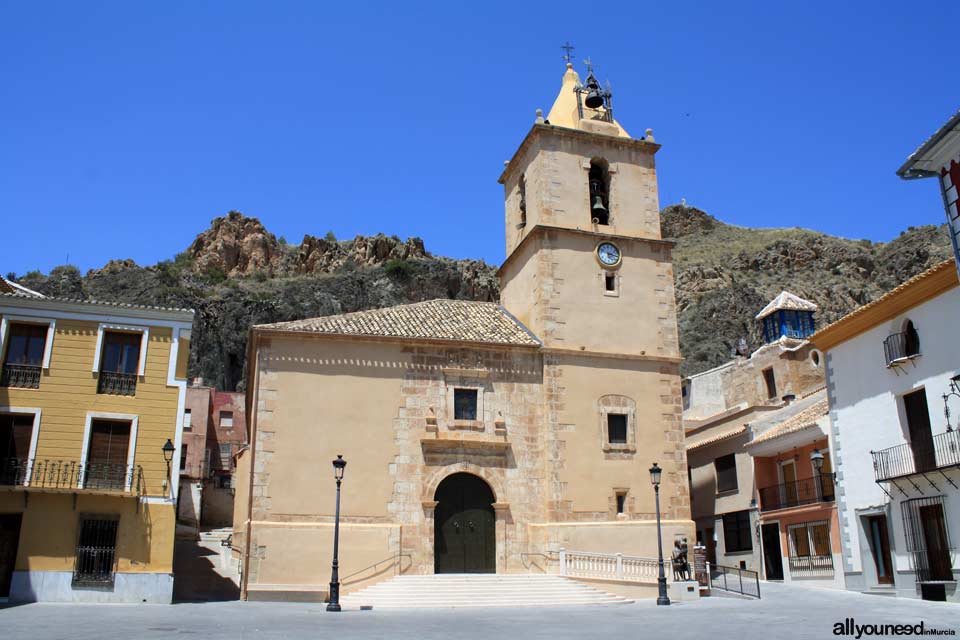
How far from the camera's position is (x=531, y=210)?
27.7 metres

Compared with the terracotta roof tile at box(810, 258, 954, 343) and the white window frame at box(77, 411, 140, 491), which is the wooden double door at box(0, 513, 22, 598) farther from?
the terracotta roof tile at box(810, 258, 954, 343)

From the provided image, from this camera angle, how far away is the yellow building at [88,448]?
60.8 ft

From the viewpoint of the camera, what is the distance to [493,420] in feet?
78.6

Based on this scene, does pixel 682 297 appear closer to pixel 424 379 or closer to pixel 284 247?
pixel 284 247

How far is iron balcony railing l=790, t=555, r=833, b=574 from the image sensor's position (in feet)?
80.5

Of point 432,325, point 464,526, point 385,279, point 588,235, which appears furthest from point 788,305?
point 385,279

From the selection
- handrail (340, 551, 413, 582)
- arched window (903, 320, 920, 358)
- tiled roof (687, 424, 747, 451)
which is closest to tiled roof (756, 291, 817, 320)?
tiled roof (687, 424, 747, 451)

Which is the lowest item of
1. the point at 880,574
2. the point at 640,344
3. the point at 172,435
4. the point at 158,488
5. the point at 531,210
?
the point at 880,574

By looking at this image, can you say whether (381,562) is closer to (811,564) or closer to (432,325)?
(432,325)

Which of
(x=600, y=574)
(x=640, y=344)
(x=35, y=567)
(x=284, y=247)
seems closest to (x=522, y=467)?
(x=600, y=574)

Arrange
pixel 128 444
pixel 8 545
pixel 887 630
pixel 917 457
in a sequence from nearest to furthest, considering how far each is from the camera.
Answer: pixel 887 630
pixel 8 545
pixel 917 457
pixel 128 444

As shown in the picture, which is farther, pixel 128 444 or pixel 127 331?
pixel 127 331

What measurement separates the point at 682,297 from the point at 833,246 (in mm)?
18483

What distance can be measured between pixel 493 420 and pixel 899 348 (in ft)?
35.1
